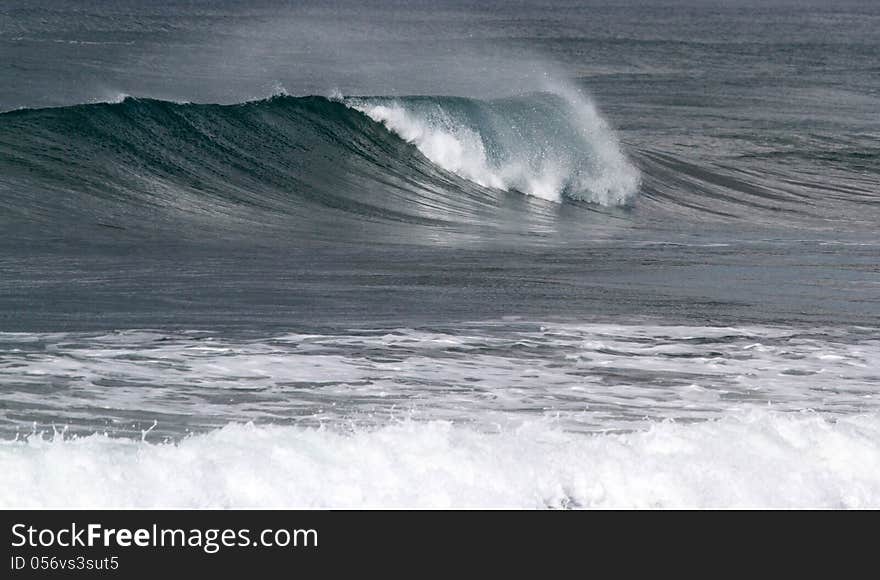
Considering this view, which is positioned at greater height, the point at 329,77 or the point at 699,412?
the point at 329,77

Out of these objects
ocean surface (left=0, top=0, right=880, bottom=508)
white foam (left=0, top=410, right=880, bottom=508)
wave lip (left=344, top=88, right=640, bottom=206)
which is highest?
wave lip (left=344, top=88, right=640, bottom=206)

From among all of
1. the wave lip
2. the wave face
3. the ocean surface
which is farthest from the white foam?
the wave lip

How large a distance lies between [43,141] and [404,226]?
4.88 m

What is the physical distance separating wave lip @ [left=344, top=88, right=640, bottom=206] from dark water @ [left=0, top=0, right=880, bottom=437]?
5 cm

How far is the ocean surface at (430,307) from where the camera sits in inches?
234

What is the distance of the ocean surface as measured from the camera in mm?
5934

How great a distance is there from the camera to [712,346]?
852cm

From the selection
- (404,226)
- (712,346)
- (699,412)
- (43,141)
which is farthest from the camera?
(43,141)

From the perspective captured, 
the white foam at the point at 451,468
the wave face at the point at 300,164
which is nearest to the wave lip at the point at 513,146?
the wave face at the point at 300,164

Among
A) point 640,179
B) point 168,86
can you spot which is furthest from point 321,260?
point 168,86

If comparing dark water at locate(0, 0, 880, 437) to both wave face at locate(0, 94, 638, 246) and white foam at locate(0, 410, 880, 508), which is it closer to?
wave face at locate(0, 94, 638, 246)

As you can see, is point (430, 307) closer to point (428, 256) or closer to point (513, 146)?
point (428, 256)
